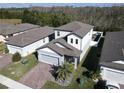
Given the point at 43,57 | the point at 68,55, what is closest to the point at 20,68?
the point at 43,57

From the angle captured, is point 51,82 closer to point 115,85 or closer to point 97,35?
point 115,85

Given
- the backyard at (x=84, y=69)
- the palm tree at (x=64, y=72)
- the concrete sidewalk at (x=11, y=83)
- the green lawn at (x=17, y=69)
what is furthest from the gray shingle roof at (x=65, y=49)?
the concrete sidewalk at (x=11, y=83)

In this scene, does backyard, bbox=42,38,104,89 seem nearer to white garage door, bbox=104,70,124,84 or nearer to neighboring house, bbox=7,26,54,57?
white garage door, bbox=104,70,124,84

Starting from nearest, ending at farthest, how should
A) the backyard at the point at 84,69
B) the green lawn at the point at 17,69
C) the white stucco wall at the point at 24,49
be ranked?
the backyard at the point at 84,69 < the green lawn at the point at 17,69 < the white stucco wall at the point at 24,49

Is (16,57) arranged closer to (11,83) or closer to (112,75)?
(11,83)

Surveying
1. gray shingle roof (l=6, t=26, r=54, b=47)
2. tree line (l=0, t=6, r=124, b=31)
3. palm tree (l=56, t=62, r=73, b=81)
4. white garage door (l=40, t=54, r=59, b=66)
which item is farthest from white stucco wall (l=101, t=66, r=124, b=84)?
tree line (l=0, t=6, r=124, b=31)

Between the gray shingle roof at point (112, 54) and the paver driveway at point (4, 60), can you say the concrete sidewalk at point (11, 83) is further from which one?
the gray shingle roof at point (112, 54)
